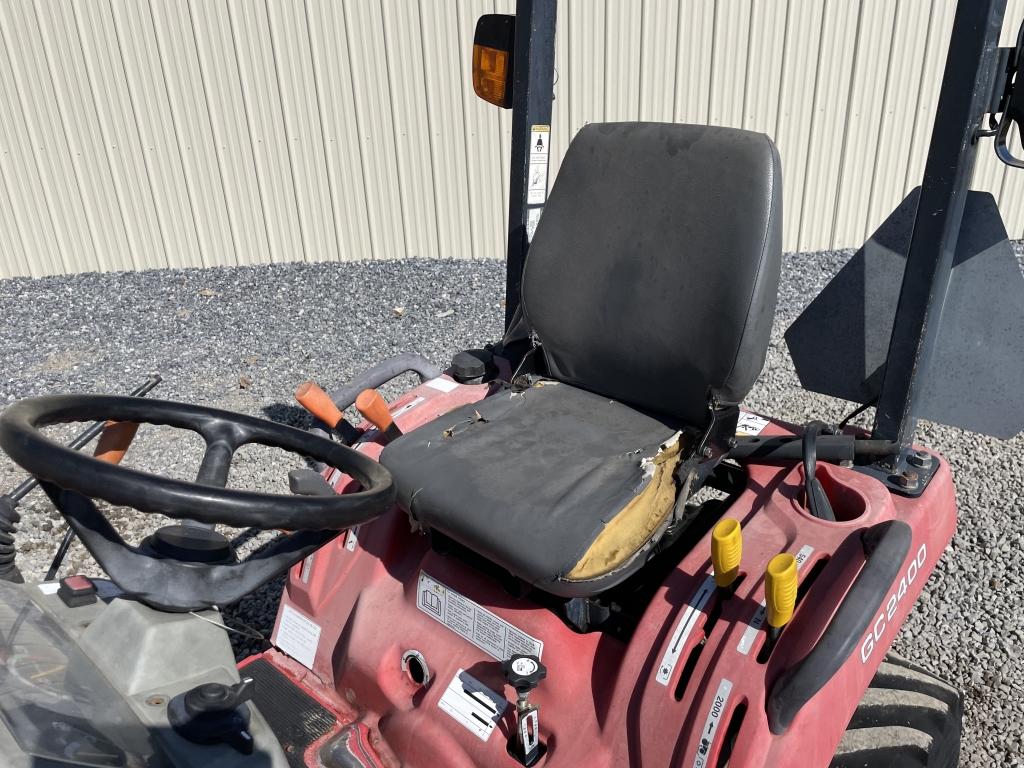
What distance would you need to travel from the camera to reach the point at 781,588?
1251 mm

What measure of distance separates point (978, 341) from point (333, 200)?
4207 millimetres

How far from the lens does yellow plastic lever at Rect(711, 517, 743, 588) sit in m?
1.33

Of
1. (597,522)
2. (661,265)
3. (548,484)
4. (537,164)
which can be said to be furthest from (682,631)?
(537,164)

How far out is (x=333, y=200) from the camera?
5.15m

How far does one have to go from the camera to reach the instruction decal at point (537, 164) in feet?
6.92

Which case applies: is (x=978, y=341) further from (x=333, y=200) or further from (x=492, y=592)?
(x=333, y=200)

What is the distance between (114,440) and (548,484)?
2.50 feet

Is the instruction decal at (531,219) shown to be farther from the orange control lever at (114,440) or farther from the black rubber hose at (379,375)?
the orange control lever at (114,440)

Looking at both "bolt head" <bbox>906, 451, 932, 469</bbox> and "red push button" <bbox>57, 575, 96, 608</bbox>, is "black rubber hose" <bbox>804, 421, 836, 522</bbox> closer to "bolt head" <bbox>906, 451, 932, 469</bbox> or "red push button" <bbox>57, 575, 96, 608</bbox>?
"bolt head" <bbox>906, 451, 932, 469</bbox>

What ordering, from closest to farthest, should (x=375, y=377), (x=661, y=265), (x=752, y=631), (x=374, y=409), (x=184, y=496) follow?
(x=184, y=496) → (x=752, y=631) → (x=661, y=265) → (x=374, y=409) → (x=375, y=377)

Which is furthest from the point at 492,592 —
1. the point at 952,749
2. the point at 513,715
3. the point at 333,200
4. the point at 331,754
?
the point at 333,200

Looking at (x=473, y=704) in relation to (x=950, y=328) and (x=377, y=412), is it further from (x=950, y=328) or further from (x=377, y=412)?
(x=950, y=328)

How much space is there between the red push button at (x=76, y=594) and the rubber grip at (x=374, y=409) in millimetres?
675

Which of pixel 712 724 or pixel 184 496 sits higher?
pixel 184 496
